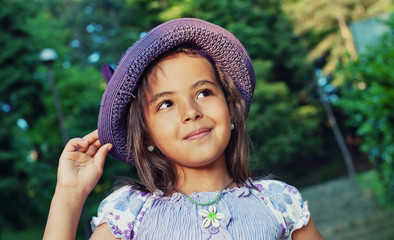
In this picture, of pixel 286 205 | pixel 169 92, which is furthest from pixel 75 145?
pixel 286 205

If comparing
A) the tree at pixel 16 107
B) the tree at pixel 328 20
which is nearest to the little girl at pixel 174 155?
the tree at pixel 16 107

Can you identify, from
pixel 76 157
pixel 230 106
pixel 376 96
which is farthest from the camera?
pixel 376 96

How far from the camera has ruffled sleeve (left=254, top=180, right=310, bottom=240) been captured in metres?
1.84

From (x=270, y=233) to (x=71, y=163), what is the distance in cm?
86

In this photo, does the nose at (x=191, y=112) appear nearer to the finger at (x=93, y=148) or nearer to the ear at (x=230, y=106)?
the ear at (x=230, y=106)

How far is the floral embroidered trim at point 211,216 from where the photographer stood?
5.61ft

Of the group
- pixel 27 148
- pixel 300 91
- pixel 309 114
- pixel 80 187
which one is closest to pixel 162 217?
pixel 80 187

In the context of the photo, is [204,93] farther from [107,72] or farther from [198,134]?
[107,72]

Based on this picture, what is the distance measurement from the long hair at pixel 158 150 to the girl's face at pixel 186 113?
33mm

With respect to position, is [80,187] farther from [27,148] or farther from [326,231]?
[27,148]

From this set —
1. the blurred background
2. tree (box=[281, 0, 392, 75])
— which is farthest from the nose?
tree (box=[281, 0, 392, 75])

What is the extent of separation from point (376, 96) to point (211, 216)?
3.89 metres

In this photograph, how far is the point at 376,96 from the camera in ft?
16.4

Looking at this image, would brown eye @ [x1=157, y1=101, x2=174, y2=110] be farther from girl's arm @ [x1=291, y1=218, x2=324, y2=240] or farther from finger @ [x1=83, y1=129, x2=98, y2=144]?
girl's arm @ [x1=291, y1=218, x2=324, y2=240]
